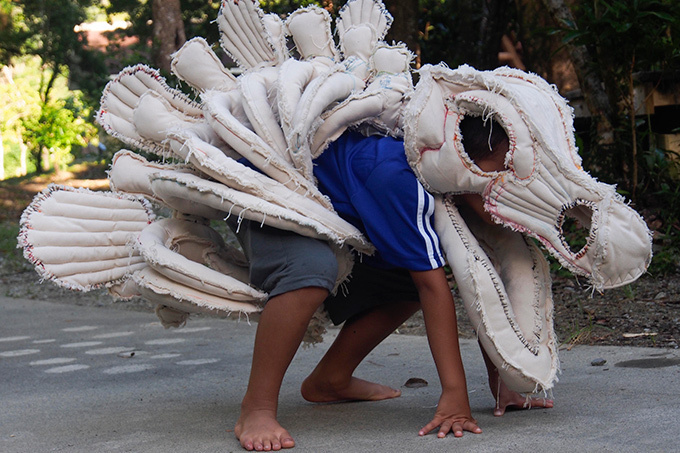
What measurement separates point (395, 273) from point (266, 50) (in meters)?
0.91

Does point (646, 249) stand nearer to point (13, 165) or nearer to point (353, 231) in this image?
point (353, 231)

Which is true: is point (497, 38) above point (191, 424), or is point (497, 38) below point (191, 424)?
above

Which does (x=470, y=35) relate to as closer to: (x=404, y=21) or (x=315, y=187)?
(x=404, y=21)

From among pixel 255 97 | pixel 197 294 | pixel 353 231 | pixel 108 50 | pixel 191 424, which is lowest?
pixel 191 424

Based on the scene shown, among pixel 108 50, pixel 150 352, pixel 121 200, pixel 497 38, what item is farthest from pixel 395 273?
pixel 108 50

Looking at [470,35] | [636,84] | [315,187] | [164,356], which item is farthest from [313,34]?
[470,35]

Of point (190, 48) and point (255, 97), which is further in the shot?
point (190, 48)

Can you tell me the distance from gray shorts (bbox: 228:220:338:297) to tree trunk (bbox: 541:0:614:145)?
3.15 metres

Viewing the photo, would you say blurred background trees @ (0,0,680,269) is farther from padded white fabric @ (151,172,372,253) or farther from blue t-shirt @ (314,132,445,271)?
padded white fabric @ (151,172,372,253)

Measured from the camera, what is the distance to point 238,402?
2854 millimetres

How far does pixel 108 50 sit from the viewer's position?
1474 centimetres

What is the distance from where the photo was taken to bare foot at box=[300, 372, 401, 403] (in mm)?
2748

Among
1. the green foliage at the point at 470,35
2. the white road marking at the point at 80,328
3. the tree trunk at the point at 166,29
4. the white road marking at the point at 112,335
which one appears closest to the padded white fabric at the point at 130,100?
the white road marking at the point at 112,335

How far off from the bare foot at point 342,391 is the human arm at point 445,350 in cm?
Answer: 57
